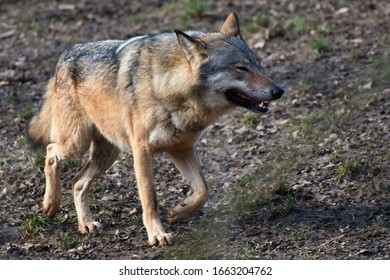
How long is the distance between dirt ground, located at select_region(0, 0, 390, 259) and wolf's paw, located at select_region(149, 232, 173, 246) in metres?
0.06

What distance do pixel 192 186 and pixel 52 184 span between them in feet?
4.25

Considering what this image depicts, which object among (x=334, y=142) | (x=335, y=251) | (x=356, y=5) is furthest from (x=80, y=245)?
(x=356, y=5)

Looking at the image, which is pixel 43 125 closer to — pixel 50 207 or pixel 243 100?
pixel 50 207

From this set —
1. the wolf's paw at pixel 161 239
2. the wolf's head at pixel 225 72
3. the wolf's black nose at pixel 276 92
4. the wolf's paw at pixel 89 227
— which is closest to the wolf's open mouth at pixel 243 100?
the wolf's head at pixel 225 72

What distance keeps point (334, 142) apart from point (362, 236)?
1923 mm

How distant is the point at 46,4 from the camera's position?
13.1 meters

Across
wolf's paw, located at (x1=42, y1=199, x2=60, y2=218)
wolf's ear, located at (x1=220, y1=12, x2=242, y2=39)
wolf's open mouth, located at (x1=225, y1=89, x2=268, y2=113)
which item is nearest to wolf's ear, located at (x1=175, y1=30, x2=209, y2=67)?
wolf's open mouth, located at (x1=225, y1=89, x2=268, y2=113)

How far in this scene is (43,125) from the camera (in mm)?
7590

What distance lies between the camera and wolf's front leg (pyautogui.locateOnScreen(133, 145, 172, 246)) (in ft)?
20.9

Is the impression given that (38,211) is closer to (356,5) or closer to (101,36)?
(101,36)

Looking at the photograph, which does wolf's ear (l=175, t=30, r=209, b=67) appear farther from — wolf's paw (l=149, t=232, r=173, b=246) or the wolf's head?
wolf's paw (l=149, t=232, r=173, b=246)
